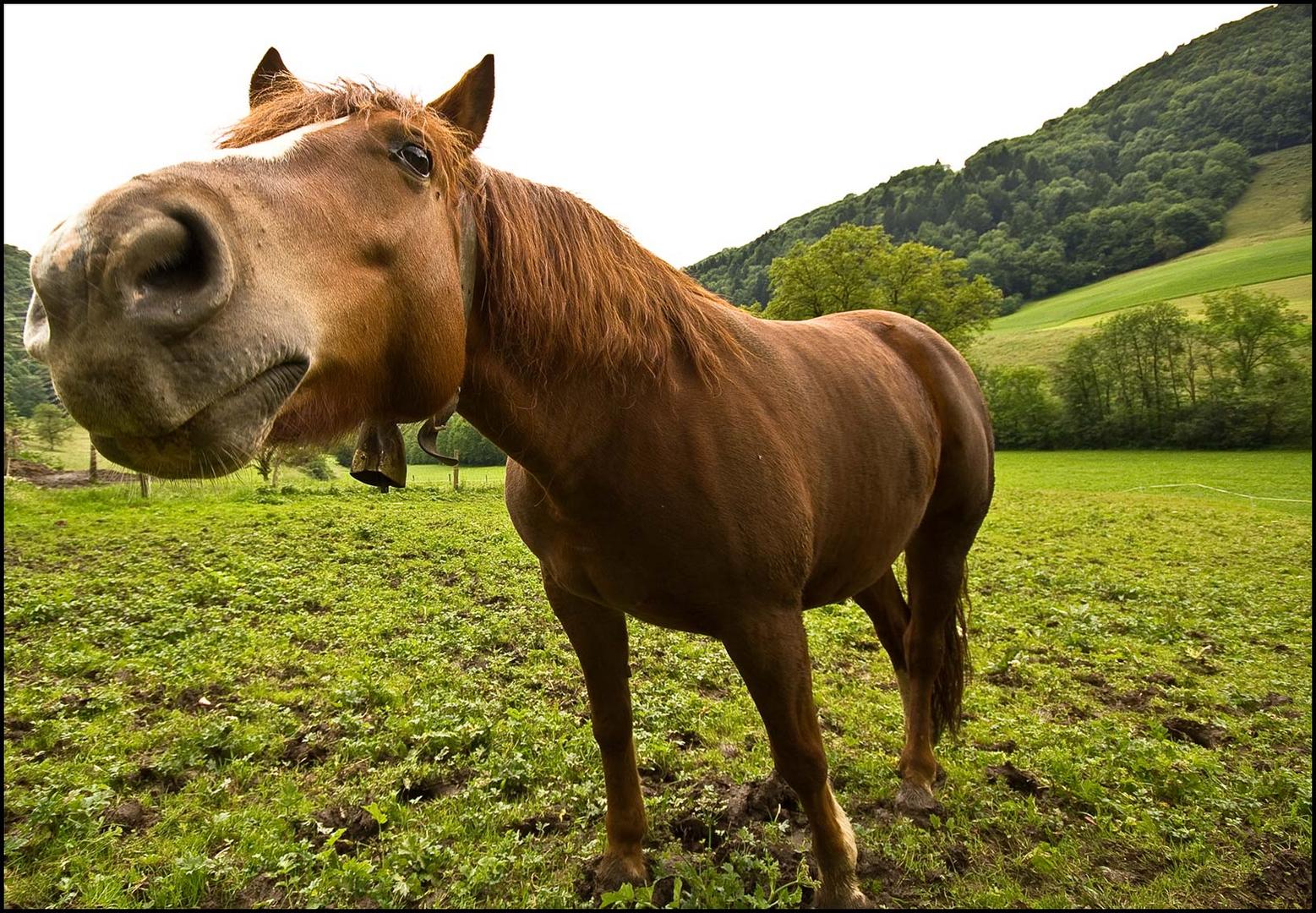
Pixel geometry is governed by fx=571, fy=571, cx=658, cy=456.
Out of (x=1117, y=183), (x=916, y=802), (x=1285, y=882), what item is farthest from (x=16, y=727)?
(x=1117, y=183)

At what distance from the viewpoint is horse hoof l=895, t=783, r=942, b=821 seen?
2.89 metres

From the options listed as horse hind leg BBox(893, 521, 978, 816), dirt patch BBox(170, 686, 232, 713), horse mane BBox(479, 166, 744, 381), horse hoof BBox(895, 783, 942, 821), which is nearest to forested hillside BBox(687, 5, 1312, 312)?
horse hind leg BBox(893, 521, 978, 816)

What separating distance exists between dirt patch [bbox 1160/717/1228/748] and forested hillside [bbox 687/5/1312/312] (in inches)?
2146

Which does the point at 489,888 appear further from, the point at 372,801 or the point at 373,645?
the point at 373,645

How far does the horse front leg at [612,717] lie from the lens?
2.30 metres

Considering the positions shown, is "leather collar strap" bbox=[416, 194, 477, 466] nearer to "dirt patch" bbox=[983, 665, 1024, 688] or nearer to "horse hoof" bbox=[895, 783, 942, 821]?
"horse hoof" bbox=[895, 783, 942, 821]

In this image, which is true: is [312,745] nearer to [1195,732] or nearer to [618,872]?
[618,872]

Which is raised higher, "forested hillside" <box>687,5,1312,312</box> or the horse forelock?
"forested hillside" <box>687,5,1312,312</box>

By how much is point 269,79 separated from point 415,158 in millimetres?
713

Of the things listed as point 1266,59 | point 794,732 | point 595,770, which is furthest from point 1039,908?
point 1266,59

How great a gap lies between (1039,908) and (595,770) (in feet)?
6.89

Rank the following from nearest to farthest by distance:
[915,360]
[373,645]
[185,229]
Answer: [185,229], [915,360], [373,645]

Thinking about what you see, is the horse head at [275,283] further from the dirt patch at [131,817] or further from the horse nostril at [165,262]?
the dirt patch at [131,817]

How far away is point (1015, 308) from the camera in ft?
221
